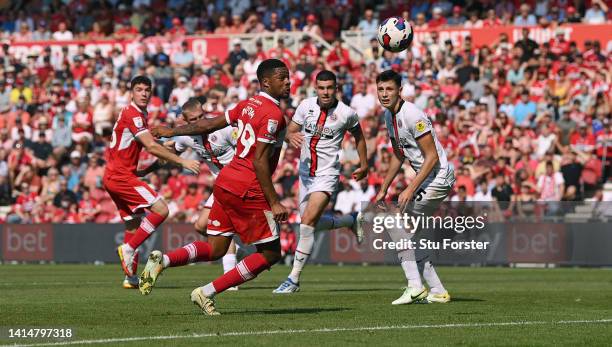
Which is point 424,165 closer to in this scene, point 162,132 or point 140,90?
point 162,132

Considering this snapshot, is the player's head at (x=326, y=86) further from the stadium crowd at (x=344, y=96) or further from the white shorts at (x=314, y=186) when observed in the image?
the stadium crowd at (x=344, y=96)

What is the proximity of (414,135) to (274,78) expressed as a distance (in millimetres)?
2523

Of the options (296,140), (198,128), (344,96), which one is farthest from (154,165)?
(344,96)

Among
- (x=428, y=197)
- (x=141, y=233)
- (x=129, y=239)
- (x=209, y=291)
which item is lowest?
(x=129, y=239)

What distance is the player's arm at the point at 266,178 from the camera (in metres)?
11.6

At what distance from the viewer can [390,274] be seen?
22.5 meters

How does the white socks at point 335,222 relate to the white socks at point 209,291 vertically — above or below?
below

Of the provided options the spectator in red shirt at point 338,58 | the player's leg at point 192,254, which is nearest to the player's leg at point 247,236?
the player's leg at point 192,254

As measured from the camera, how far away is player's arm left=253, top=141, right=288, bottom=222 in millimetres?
11562

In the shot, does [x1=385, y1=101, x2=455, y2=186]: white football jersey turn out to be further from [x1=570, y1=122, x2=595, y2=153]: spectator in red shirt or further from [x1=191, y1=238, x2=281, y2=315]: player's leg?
[x1=570, y1=122, x2=595, y2=153]: spectator in red shirt

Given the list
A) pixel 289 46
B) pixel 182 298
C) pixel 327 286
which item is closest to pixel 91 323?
pixel 182 298

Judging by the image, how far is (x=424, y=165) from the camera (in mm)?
13648

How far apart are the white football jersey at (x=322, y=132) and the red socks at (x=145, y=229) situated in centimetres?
248

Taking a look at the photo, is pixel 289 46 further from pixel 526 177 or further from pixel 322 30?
pixel 526 177
